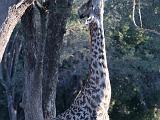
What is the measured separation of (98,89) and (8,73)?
3.68m

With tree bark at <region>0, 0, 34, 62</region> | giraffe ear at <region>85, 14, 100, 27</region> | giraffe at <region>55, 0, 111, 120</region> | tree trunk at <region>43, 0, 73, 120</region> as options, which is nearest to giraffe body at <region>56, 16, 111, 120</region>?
giraffe at <region>55, 0, 111, 120</region>

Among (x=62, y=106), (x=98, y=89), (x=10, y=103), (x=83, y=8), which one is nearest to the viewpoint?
(x=83, y=8)

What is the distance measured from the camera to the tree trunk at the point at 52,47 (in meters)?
7.93

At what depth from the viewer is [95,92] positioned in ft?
24.5

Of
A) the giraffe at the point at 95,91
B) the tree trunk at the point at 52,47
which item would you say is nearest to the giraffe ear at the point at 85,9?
the giraffe at the point at 95,91


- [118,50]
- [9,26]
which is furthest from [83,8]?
[118,50]

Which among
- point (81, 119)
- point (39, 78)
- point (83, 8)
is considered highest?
point (83, 8)

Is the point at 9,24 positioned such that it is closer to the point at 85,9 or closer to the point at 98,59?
the point at 85,9

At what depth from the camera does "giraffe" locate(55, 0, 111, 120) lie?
736 cm

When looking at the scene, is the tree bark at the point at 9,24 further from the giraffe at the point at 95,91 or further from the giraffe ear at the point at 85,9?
the giraffe at the point at 95,91

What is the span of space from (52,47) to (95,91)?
98 centimetres

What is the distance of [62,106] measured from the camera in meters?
13.7

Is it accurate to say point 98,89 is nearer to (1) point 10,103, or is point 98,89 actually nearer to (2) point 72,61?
(1) point 10,103

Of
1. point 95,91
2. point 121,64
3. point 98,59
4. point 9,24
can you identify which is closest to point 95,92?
point 95,91
